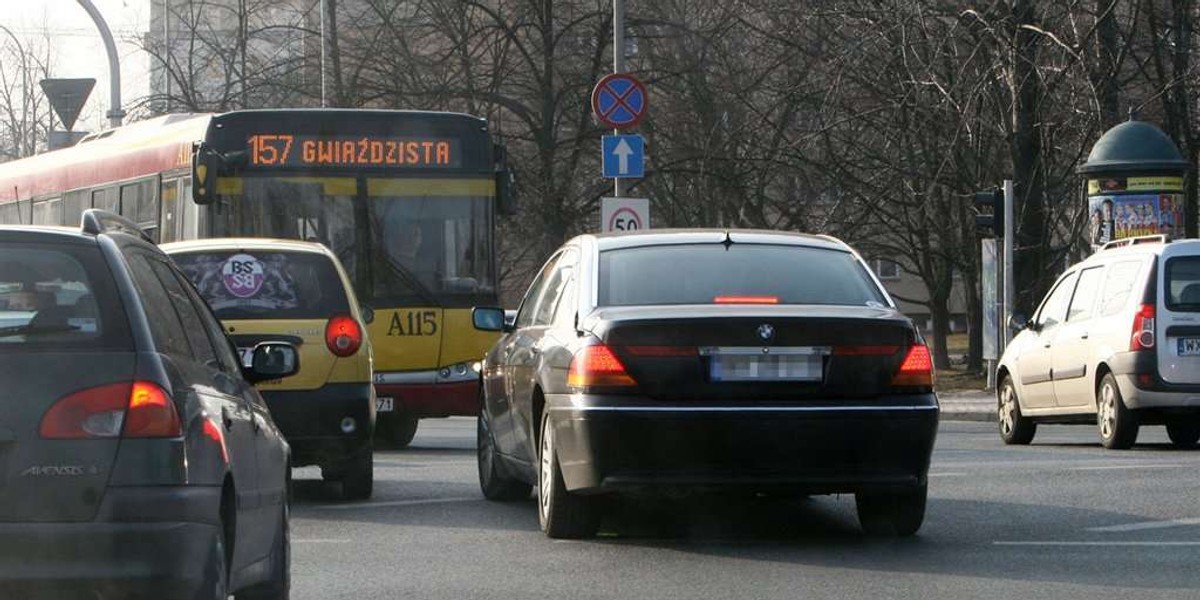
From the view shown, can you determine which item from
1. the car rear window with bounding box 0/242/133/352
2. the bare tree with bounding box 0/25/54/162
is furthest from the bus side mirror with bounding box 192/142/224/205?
the bare tree with bounding box 0/25/54/162

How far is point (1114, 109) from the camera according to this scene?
2938cm

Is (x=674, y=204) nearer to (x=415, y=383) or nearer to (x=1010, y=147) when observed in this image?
(x=1010, y=147)

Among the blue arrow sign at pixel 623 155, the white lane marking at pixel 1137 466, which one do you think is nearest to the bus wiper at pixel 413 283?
the white lane marking at pixel 1137 466

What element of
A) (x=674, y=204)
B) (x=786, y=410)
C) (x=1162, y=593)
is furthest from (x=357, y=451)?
(x=674, y=204)

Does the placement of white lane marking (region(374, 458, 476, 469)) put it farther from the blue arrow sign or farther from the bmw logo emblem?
the blue arrow sign

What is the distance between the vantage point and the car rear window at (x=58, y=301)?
6223 mm

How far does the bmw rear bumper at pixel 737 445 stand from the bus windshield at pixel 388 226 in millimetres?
9183

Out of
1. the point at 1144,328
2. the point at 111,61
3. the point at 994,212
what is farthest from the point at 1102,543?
the point at 111,61

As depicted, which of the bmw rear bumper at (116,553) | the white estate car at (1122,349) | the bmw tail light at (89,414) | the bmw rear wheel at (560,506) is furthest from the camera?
the white estate car at (1122,349)

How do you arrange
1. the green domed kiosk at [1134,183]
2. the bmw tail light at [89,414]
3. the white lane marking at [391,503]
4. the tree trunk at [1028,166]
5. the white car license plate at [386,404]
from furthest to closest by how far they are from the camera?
the tree trunk at [1028,166] → the green domed kiosk at [1134,183] → the white car license plate at [386,404] → the white lane marking at [391,503] → the bmw tail light at [89,414]

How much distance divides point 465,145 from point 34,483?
45.0ft

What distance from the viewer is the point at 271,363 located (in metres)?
8.27

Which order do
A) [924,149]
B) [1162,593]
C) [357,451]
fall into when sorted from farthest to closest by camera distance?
[924,149] < [357,451] < [1162,593]

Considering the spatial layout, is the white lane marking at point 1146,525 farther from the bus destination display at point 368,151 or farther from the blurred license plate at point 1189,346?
the bus destination display at point 368,151
